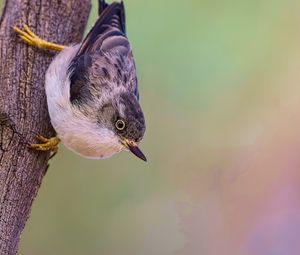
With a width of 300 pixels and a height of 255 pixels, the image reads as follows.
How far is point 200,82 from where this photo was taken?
430 centimetres

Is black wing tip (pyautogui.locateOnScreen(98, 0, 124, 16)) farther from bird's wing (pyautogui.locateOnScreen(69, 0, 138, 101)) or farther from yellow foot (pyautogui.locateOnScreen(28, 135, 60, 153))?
yellow foot (pyautogui.locateOnScreen(28, 135, 60, 153))

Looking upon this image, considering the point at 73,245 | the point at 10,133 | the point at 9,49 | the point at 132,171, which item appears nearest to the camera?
the point at 10,133

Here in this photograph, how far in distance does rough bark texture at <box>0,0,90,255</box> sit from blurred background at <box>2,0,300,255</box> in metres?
1.11

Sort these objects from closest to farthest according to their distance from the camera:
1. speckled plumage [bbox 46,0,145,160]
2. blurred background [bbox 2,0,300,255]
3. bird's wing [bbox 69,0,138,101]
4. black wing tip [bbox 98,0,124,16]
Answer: speckled plumage [bbox 46,0,145,160] < bird's wing [bbox 69,0,138,101] < black wing tip [bbox 98,0,124,16] < blurred background [bbox 2,0,300,255]

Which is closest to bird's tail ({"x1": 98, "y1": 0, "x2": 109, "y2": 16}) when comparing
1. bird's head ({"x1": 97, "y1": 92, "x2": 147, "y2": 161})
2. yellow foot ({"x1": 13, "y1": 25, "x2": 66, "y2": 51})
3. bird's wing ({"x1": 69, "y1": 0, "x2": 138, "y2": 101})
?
bird's wing ({"x1": 69, "y1": 0, "x2": 138, "y2": 101})

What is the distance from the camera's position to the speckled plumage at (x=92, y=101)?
2768mm

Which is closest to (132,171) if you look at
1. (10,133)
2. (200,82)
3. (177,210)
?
(177,210)

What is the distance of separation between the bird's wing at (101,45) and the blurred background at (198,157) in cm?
85

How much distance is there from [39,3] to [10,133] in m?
0.64

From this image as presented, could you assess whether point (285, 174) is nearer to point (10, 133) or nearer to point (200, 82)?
point (200, 82)

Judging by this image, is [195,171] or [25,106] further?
[195,171]

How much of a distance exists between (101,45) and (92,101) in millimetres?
336

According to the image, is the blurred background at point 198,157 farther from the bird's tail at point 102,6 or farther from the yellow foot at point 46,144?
the yellow foot at point 46,144

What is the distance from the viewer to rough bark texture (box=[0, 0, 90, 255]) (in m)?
2.50
